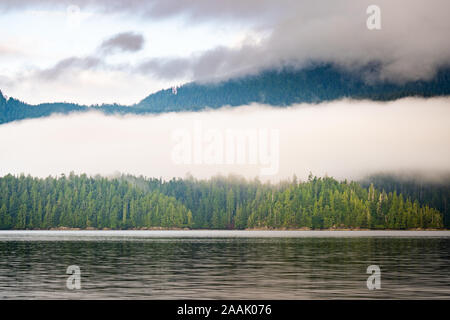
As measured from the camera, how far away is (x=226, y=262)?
99.9 metres

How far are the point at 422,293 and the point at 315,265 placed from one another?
32165mm
